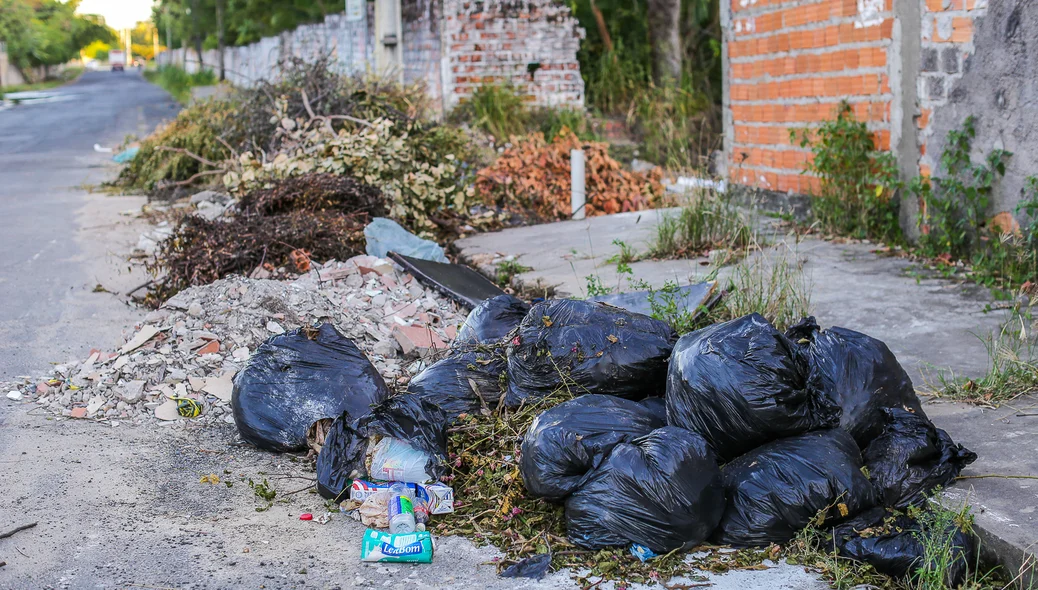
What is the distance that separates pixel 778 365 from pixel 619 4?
12.0 m

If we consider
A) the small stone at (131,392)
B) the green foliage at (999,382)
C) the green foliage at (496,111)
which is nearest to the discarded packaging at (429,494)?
the small stone at (131,392)

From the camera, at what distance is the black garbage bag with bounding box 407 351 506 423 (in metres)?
3.34

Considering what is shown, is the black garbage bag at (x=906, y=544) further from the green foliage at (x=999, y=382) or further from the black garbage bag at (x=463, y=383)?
the black garbage bag at (x=463, y=383)

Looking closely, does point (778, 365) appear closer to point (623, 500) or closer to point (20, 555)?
point (623, 500)

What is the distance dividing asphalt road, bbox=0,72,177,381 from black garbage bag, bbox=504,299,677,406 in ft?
8.31

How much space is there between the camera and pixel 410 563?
2.54 metres

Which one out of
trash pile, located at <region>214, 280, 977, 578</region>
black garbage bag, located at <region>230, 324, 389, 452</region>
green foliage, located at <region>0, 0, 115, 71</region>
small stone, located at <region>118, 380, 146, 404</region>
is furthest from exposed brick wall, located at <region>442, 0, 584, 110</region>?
green foliage, located at <region>0, 0, 115, 71</region>

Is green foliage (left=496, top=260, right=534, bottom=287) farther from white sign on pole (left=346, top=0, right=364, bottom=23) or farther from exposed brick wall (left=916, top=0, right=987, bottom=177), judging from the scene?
white sign on pole (left=346, top=0, right=364, bottom=23)

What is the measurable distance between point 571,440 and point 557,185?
5391 mm

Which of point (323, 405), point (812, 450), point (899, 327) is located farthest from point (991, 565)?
point (323, 405)

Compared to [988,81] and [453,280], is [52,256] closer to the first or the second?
[453,280]

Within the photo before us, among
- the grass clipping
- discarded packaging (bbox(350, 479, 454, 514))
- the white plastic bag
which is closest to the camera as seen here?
the grass clipping

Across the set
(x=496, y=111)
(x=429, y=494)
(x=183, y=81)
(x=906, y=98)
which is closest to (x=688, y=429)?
(x=429, y=494)

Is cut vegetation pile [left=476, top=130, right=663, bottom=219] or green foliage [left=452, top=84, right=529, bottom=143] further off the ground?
green foliage [left=452, top=84, right=529, bottom=143]
